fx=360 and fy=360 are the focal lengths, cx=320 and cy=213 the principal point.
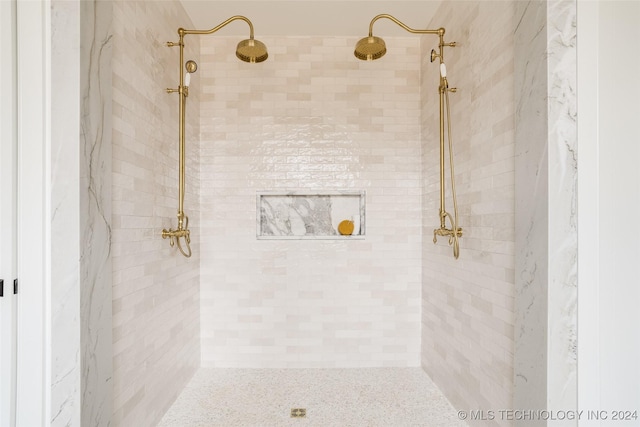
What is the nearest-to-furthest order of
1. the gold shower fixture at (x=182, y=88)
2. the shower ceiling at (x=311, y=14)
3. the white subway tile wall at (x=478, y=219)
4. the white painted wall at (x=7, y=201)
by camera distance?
the white painted wall at (x=7, y=201)
the white subway tile wall at (x=478, y=219)
the gold shower fixture at (x=182, y=88)
the shower ceiling at (x=311, y=14)

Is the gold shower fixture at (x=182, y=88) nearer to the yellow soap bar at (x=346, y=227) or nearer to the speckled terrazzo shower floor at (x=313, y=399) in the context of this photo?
the speckled terrazzo shower floor at (x=313, y=399)

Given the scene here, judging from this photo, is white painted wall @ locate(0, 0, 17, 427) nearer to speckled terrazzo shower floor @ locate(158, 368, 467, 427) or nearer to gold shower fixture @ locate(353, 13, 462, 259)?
speckled terrazzo shower floor @ locate(158, 368, 467, 427)

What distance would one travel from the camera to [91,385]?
1.31 metres

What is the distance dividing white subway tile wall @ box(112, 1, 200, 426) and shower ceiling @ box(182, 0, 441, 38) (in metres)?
0.21

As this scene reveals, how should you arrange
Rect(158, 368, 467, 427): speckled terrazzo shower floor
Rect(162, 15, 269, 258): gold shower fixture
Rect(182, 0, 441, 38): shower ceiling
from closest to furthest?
Rect(158, 368, 467, 427): speckled terrazzo shower floor, Rect(162, 15, 269, 258): gold shower fixture, Rect(182, 0, 441, 38): shower ceiling

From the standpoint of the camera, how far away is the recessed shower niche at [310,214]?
8.81 ft

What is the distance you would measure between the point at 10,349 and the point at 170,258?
971 mm

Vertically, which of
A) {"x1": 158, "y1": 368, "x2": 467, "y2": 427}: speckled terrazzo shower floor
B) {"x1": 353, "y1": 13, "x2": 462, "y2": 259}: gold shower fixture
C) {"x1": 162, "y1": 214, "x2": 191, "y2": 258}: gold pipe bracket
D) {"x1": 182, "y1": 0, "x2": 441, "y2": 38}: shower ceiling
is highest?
{"x1": 182, "y1": 0, "x2": 441, "y2": 38}: shower ceiling

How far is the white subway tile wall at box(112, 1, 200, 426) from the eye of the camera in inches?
63.2

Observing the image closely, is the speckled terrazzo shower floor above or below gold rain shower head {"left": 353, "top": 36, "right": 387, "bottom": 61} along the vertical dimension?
below
